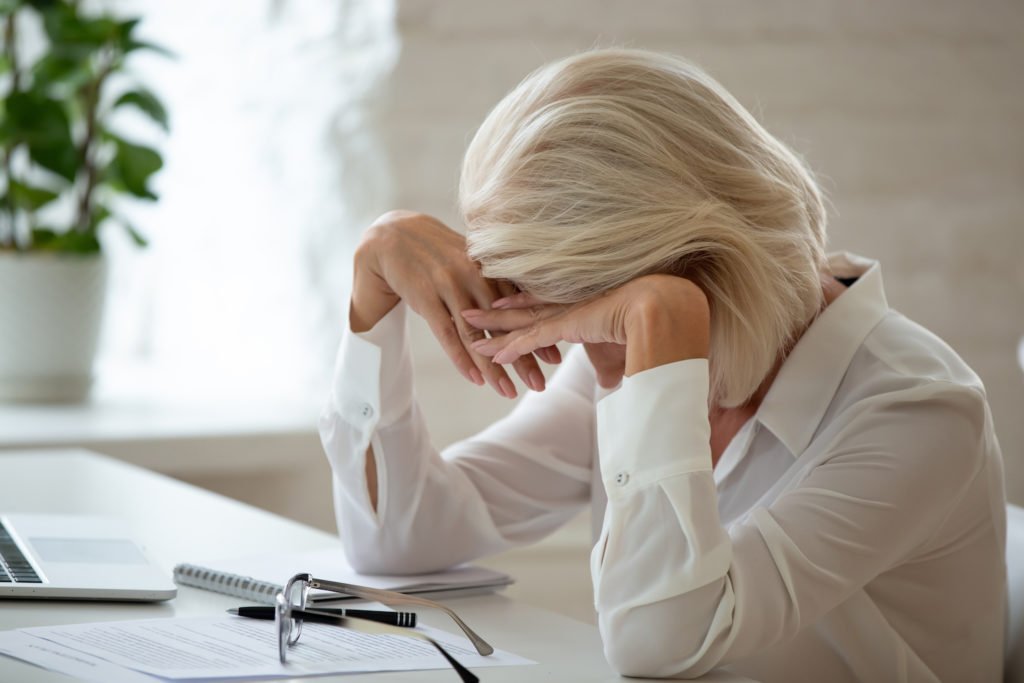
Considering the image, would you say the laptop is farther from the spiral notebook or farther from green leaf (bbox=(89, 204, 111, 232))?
green leaf (bbox=(89, 204, 111, 232))

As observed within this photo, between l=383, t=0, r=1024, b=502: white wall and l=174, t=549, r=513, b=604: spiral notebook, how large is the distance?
89 cm

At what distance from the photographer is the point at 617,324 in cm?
110

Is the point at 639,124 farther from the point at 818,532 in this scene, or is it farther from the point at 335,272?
the point at 335,272

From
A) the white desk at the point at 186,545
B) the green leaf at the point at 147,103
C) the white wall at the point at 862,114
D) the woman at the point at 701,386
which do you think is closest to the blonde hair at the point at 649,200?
the woman at the point at 701,386

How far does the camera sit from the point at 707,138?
1.13 metres

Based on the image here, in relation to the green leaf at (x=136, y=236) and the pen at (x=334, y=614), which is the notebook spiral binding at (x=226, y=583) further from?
the green leaf at (x=136, y=236)

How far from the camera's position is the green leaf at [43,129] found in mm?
2238

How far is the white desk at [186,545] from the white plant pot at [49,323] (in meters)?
0.50

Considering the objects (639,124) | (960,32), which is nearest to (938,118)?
(960,32)

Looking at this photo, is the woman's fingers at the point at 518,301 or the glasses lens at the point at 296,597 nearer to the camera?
the glasses lens at the point at 296,597

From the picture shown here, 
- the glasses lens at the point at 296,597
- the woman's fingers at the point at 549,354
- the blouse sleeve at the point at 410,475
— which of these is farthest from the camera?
the blouse sleeve at the point at 410,475

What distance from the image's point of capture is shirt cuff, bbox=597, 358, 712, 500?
1.01 m

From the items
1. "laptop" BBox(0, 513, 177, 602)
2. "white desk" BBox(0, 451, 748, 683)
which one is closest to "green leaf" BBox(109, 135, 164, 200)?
"white desk" BBox(0, 451, 748, 683)

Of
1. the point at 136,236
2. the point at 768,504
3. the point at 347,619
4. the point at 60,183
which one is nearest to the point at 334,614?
the point at 347,619
